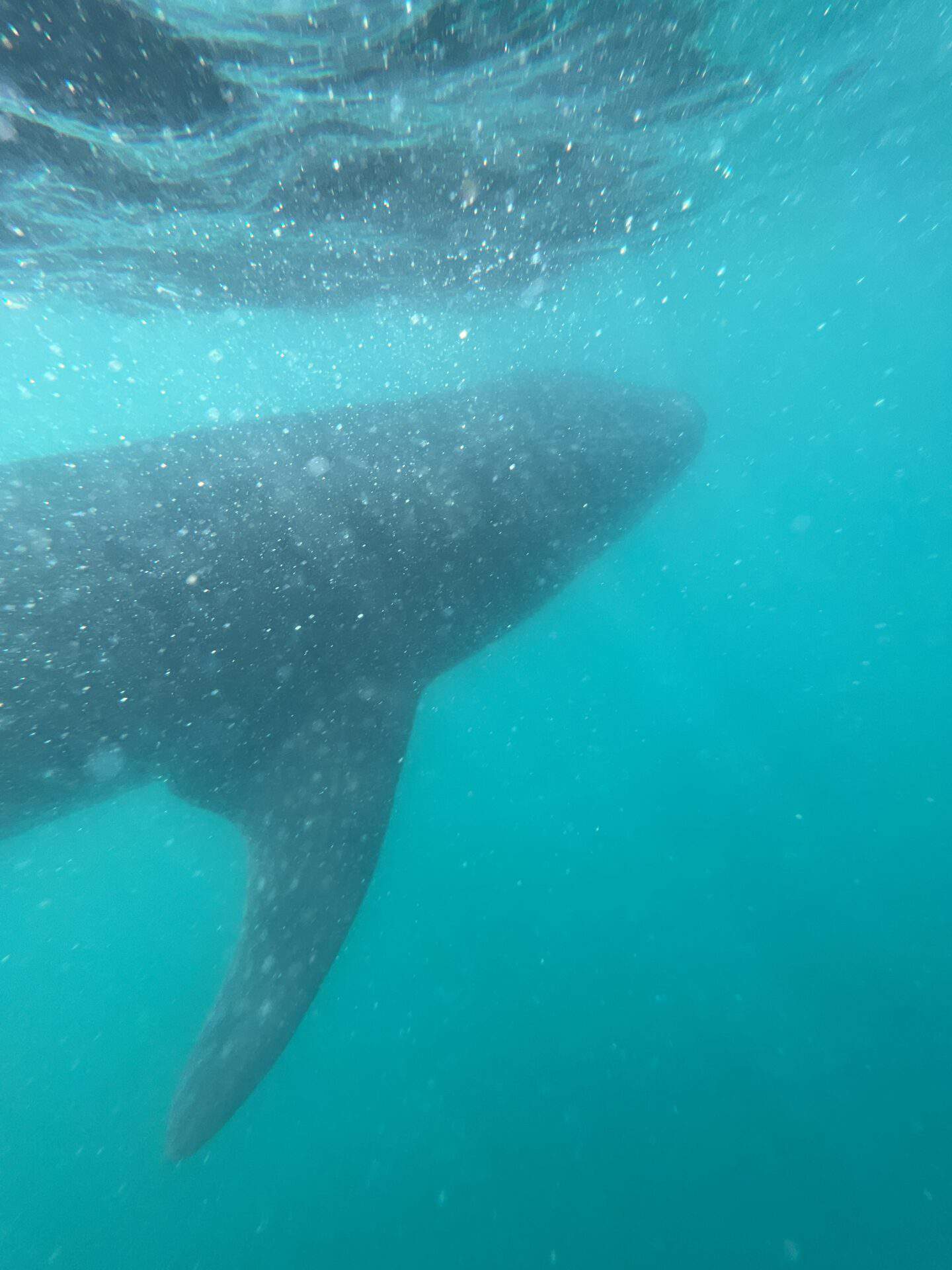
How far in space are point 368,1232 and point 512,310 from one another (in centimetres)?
2971

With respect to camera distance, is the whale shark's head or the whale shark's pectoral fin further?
the whale shark's head

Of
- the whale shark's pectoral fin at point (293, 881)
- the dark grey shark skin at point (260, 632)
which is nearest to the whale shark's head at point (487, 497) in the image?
the dark grey shark skin at point (260, 632)

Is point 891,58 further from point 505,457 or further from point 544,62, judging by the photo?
point 505,457

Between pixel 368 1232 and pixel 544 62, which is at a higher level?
pixel 544 62

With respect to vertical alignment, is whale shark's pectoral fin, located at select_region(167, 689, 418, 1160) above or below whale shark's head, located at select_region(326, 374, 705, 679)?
below

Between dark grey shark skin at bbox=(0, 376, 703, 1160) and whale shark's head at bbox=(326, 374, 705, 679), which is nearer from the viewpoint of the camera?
dark grey shark skin at bbox=(0, 376, 703, 1160)

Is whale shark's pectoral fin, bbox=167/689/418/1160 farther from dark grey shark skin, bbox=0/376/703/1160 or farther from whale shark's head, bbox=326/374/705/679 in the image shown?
whale shark's head, bbox=326/374/705/679

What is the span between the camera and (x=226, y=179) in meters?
10.9

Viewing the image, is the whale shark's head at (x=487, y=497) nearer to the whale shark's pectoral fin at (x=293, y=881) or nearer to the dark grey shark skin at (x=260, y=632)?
the dark grey shark skin at (x=260, y=632)

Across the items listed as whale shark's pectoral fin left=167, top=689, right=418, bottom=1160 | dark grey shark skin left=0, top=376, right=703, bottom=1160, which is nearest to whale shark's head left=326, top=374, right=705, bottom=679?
dark grey shark skin left=0, top=376, right=703, bottom=1160

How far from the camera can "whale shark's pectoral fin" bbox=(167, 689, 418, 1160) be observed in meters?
5.14

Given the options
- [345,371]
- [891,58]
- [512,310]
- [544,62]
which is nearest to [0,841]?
[544,62]

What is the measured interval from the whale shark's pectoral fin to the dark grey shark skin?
17mm

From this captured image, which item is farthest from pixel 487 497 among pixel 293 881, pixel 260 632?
pixel 293 881
